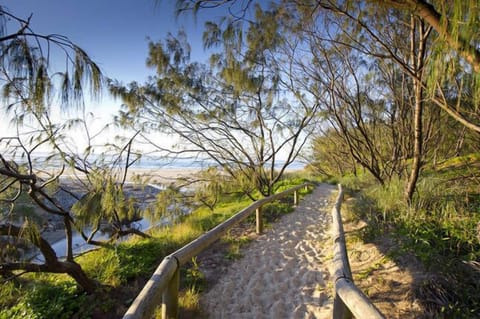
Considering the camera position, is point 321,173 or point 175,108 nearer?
point 175,108

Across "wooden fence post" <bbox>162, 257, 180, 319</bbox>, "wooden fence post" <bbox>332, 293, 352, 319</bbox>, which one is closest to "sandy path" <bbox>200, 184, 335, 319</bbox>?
"wooden fence post" <bbox>162, 257, 180, 319</bbox>

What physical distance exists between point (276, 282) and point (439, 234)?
2.05 meters

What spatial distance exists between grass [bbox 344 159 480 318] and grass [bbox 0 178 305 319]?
6.89ft

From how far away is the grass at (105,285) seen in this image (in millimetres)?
2636

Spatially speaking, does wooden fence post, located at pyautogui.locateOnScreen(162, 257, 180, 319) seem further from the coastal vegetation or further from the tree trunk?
the tree trunk

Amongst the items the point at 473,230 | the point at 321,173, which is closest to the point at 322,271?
the point at 473,230

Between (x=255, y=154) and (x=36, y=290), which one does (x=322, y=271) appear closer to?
(x=36, y=290)

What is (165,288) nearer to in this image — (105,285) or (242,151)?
(105,285)

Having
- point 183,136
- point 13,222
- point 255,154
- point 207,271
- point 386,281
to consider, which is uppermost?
point 183,136

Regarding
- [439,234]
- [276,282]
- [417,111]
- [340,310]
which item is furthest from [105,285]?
[417,111]

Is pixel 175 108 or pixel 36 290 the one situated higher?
pixel 175 108

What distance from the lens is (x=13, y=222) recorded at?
2.63m

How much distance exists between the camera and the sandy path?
2473 mm

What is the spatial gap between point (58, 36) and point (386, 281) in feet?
11.9
